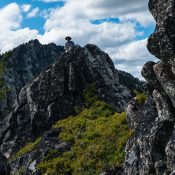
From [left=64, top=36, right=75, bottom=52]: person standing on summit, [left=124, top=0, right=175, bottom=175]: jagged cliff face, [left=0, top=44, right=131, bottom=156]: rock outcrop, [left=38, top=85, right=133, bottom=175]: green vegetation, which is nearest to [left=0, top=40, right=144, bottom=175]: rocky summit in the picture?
[left=0, top=44, right=131, bottom=156]: rock outcrop

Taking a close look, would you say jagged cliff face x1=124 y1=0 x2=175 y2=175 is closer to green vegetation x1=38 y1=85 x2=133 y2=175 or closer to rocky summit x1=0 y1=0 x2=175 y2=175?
rocky summit x1=0 y1=0 x2=175 y2=175

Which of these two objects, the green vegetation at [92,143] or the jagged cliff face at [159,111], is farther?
the green vegetation at [92,143]

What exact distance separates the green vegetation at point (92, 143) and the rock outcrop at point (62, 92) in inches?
99.6

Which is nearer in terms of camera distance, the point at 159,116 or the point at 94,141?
the point at 159,116

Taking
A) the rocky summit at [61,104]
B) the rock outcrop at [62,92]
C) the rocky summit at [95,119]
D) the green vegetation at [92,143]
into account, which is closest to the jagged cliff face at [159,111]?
the rocky summit at [95,119]

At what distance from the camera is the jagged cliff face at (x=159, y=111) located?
26.6 metres

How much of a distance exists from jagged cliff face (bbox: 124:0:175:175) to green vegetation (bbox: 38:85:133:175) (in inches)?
158

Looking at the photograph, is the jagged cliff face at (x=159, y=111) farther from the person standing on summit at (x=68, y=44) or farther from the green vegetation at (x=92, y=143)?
the person standing on summit at (x=68, y=44)

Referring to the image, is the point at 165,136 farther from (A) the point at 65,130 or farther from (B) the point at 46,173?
(A) the point at 65,130

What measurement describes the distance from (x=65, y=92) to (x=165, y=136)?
805 inches

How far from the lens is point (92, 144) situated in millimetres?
37594

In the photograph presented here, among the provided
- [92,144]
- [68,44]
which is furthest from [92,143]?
[68,44]

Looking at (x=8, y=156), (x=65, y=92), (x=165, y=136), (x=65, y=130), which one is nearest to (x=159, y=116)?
(x=165, y=136)

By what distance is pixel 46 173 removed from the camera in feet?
119
